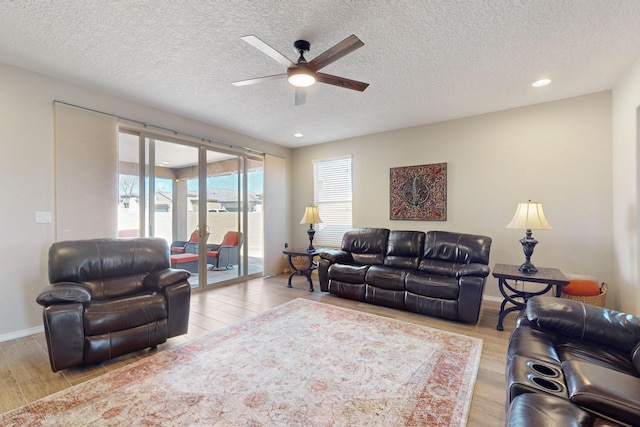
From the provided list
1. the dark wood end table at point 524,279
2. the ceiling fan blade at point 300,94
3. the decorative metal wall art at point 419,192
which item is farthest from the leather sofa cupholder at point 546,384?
the decorative metal wall art at point 419,192

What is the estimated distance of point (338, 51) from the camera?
2014 mm

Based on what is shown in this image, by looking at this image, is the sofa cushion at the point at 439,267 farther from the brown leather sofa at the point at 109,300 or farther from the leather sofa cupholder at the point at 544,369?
the brown leather sofa at the point at 109,300

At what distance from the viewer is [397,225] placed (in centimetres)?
492

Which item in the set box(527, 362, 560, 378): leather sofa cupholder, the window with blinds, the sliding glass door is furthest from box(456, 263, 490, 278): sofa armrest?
the sliding glass door

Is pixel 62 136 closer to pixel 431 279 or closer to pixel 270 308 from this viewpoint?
pixel 270 308

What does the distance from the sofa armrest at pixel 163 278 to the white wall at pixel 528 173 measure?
11.2ft

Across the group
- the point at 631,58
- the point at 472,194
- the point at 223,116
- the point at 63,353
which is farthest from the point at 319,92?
the point at 63,353

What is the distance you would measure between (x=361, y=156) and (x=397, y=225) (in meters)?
1.47

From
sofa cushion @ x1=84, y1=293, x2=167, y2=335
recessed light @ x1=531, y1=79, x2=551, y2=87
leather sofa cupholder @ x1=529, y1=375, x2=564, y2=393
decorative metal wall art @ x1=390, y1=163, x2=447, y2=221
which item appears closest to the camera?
leather sofa cupholder @ x1=529, y1=375, x2=564, y2=393

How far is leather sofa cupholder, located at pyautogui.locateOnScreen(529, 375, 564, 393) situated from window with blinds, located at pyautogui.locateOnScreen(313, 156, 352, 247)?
14.1 feet

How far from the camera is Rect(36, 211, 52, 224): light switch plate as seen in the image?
2.97 meters

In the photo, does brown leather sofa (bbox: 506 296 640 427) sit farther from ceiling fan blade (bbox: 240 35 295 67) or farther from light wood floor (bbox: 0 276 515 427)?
ceiling fan blade (bbox: 240 35 295 67)

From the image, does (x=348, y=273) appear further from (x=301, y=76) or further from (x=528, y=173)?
(x=528, y=173)

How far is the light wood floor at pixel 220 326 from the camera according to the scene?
1917mm
